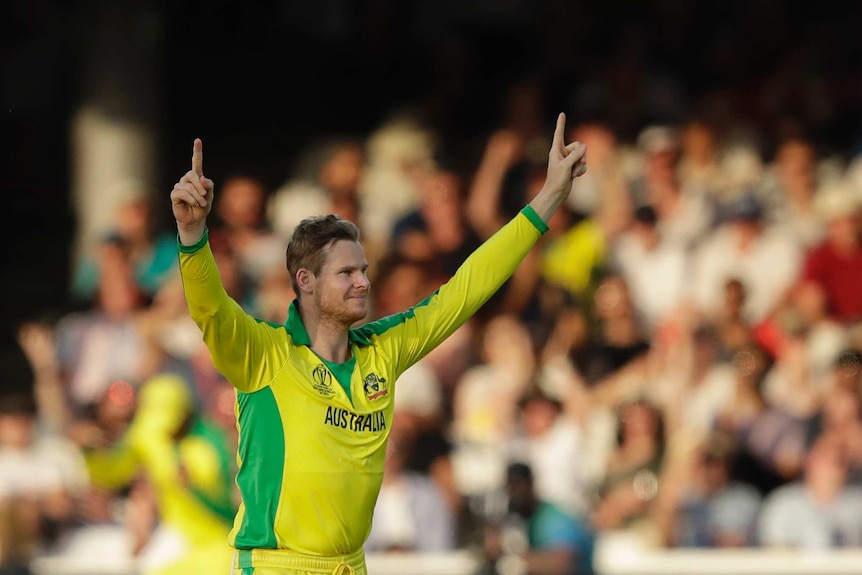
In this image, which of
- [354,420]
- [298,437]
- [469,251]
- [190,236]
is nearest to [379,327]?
[354,420]

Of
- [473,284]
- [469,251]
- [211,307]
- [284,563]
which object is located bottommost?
[284,563]

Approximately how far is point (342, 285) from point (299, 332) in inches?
9.3

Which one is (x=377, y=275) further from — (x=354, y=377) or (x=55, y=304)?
(x=354, y=377)

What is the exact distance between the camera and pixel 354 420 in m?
5.16

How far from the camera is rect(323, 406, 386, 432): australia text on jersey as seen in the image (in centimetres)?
511

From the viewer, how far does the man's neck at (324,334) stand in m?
5.23

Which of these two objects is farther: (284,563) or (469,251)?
(469,251)

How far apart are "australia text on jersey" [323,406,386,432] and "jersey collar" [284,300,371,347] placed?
260 millimetres

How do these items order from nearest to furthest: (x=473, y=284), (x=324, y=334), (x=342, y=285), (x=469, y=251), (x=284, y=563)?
(x=284, y=563) < (x=342, y=285) < (x=324, y=334) < (x=473, y=284) < (x=469, y=251)

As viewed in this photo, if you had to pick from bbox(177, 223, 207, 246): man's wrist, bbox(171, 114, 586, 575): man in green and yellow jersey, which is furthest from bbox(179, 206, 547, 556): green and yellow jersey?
bbox(177, 223, 207, 246): man's wrist

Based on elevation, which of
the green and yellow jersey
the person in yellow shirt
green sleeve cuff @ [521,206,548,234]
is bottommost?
the green and yellow jersey

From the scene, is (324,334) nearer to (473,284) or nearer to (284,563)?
(473,284)

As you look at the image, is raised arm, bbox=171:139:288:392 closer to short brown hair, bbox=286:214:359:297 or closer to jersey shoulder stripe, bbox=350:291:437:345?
short brown hair, bbox=286:214:359:297

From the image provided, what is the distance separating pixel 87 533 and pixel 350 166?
3.19 metres
